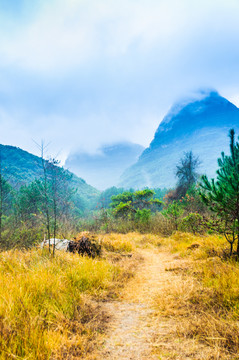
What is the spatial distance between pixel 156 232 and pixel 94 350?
9.82 meters

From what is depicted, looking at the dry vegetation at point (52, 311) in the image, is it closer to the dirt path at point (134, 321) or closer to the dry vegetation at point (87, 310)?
the dry vegetation at point (87, 310)

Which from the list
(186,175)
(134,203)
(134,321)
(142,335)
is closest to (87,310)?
(134,321)

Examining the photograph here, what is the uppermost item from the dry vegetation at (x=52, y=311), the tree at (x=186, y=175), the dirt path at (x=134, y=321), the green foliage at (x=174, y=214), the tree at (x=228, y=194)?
the tree at (x=186, y=175)

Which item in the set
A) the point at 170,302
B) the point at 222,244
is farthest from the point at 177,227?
the point at 170,302

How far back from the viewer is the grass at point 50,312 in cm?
167

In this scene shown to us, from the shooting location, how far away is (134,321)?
97.6 inches

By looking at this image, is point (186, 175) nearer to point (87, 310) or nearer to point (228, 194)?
point (228, 194)

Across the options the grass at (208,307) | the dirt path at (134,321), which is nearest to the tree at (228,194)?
the grass at (208,307)

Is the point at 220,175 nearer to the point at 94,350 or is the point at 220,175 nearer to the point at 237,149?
the point at 237,149

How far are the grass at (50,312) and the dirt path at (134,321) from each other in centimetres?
22

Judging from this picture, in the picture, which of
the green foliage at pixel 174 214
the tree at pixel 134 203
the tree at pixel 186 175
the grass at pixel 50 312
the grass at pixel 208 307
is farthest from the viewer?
the tree at pixel 186 175

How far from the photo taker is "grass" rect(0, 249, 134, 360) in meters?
1.67

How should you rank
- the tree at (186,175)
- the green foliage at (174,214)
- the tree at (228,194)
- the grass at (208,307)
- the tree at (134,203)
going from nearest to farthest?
the grass at (208,307) < the tree at (228,194) < the green foliage at (174,214) < the tree at (134,203) < the tree at (186,175)

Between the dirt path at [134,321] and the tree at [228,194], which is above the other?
the tree at [228,194]
